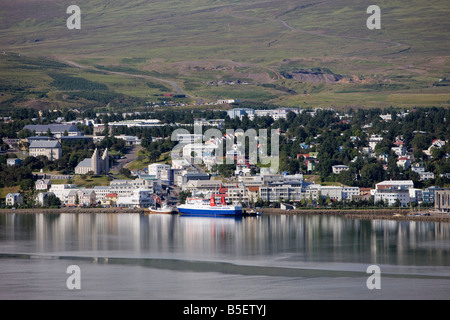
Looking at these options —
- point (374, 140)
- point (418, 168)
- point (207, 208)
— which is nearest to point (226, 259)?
point (207, 208)

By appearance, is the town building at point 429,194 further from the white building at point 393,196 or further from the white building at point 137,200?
the white building at point 137,200

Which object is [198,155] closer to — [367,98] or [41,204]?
[41,204]

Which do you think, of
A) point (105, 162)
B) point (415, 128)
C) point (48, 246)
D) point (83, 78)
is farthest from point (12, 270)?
point (83, 78)

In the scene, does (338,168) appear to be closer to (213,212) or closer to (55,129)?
(213,212)

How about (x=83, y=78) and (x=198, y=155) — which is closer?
(x=198, y=155)

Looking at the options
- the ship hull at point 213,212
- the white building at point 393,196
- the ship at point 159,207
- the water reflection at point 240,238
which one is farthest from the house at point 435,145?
the ship at point 159,207

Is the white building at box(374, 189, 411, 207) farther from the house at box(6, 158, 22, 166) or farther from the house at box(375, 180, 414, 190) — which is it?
the house at box(6, 158, 22, 166)
